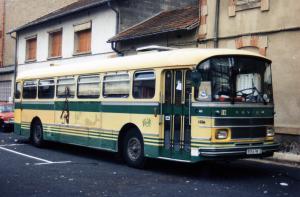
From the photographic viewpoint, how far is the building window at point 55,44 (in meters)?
28.7

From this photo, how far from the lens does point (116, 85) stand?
13.3m

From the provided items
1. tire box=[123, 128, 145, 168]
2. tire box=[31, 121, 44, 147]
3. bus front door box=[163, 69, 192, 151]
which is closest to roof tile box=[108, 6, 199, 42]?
tire box=[31, 121, 44, 147]

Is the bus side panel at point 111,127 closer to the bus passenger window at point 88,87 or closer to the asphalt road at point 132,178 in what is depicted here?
the asphalt road at point 132,178

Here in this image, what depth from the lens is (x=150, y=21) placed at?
2380 cm

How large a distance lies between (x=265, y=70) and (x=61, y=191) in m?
5.44

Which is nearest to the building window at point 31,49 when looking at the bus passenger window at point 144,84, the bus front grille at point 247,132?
the bus passenger window at point 144,84

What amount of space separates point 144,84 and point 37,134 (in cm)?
659

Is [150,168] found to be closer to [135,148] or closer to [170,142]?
[135,148]

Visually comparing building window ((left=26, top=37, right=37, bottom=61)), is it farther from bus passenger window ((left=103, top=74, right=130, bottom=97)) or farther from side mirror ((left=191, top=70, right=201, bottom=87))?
side mirror ((left=191, top=70, right=201, bottom=87))

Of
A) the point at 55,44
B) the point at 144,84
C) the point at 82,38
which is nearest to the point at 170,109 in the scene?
the point at 144,84

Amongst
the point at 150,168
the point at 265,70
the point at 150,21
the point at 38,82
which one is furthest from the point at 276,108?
the point at 150,21

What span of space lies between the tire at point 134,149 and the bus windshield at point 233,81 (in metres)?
2.29

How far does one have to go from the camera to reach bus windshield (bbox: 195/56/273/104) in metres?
10.8

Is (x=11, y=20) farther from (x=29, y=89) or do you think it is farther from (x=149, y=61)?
(x=149, y=61)
